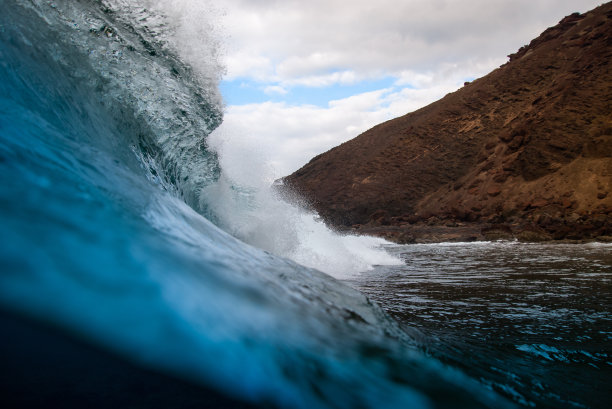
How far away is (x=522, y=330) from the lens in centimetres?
235

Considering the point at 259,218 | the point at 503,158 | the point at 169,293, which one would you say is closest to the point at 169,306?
the point at 169,293

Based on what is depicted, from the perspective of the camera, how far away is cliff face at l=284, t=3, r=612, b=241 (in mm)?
21047

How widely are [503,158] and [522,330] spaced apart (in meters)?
29.5

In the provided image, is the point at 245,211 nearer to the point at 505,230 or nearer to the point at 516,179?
the point at 505,230

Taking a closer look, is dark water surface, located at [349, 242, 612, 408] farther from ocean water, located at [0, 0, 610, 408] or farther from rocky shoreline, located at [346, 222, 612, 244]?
rocky shoreline, located at [346, 222, 612, 244]

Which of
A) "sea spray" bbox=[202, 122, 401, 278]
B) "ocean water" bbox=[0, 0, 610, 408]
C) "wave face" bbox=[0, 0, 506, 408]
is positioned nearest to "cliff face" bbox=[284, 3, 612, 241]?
"sea spray" bbox=[202, 122, 401, 278]

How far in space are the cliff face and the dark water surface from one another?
520 inches

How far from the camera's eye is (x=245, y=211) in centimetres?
714

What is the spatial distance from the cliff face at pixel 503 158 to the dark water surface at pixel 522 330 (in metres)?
13.2

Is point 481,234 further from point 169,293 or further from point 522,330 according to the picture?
point 169,293

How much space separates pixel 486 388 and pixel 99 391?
3.88 feet

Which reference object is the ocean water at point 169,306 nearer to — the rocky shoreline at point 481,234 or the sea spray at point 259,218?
the sea spray at point 259,218

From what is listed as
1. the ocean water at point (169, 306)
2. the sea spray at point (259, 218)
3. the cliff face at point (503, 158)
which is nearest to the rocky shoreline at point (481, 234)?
the cliff face at point (503, 158)

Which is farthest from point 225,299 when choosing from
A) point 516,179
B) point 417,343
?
point 516,179
